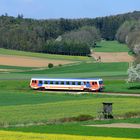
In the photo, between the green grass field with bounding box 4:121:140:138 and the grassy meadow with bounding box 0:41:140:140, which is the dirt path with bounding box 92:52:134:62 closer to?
the grassy meadow with bounding box 0:41:140:140

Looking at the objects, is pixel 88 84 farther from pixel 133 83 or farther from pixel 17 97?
pixel 17 97

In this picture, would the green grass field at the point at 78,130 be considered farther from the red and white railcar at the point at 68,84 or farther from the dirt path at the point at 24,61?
the dirt path at the point at 24,61

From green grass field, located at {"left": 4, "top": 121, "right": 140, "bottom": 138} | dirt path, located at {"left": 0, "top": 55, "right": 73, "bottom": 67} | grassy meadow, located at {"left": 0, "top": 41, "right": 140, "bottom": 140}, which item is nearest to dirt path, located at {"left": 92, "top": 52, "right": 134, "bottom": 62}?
dirt path, located at {"left": 0, "top": 55, "right": 73, "bottom": 67}

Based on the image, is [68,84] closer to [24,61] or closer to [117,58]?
[24,61]

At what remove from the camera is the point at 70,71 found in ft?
415

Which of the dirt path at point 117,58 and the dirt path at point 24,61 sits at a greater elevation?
the dirt path at point 117,58

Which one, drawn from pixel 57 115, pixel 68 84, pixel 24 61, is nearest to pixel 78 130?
pixel 57 115

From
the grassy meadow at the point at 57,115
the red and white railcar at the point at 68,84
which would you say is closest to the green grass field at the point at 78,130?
the grassy meadow at the point at 57,115

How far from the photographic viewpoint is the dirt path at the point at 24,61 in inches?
5508

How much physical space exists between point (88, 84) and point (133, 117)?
139ft

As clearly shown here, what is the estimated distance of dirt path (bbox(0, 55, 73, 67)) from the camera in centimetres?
13990

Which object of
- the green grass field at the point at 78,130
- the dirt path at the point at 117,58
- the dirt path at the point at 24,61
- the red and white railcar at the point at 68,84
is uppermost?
the dirt path at the point at 117,58

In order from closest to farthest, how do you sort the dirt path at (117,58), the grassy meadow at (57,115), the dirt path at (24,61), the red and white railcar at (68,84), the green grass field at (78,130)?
1. the grassy meadow at (57,115)
2. the green grass field at (78,130)
3. the red and white railcar at (68,84)
4. the dirt path at (24,61)
5. the dirt path at (117,58)

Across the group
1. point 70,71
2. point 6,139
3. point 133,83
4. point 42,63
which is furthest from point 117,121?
point 42,63
